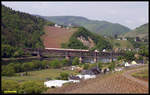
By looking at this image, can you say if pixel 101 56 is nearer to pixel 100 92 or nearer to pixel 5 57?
pixel 5 57

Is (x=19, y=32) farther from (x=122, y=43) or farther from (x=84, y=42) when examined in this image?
(x=122, y=43)

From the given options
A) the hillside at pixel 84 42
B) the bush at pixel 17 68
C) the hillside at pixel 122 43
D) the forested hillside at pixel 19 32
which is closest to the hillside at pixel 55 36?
the hillside at pixel 84 42

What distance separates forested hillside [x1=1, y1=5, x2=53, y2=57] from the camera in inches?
1983

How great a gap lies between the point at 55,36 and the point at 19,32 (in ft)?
49.7

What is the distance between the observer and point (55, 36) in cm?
7125

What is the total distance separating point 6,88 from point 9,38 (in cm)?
3307

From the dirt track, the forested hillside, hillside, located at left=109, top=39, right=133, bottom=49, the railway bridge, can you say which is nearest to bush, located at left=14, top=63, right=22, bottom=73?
the forested hillside

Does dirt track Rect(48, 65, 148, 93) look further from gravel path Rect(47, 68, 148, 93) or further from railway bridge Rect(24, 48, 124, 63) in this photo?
railway bridge Rect(24, 48, 124, 63)

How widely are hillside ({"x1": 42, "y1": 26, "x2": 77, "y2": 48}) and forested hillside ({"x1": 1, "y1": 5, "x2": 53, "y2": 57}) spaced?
210 centimetres

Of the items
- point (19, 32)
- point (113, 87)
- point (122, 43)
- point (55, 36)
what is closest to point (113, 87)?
point (113, 87)

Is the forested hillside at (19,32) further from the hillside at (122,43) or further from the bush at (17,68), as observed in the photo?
the hillside at (122,43)

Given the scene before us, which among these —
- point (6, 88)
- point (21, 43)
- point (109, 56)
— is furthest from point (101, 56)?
point (6, 88)

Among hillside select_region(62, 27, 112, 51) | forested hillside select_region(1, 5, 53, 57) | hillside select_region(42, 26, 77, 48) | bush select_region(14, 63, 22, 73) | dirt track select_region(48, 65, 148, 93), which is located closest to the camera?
dirt track select_region(48, 65, 148, 93)

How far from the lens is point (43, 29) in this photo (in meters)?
70.4
